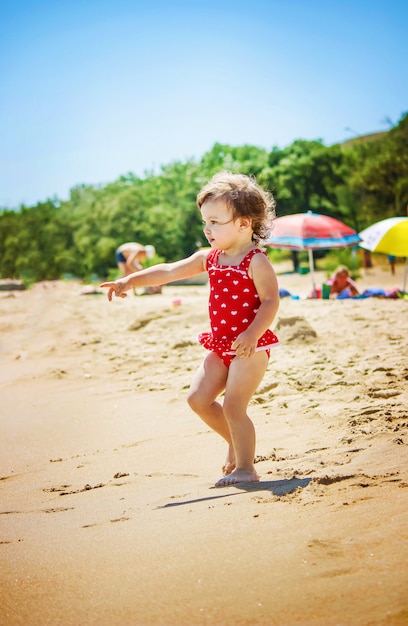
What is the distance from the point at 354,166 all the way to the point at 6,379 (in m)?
23.6

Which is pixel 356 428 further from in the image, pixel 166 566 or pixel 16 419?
pixel 16 419

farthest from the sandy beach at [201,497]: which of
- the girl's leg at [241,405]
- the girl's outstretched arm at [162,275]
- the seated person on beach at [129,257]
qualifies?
the seated person on beach at [129,257]

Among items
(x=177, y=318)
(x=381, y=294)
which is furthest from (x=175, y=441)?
(x=381, y=294)

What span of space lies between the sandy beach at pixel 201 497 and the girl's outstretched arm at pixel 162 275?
918mm

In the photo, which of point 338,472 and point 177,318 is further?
point 177,318

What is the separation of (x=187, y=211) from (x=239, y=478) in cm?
2457

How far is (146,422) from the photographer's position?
461cm

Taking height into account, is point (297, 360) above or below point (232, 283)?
below

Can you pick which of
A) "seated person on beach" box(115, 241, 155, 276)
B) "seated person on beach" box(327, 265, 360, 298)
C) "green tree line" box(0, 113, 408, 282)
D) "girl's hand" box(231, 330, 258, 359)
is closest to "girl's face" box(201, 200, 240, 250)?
"girl's hand" box(231, 330, 258, 359)

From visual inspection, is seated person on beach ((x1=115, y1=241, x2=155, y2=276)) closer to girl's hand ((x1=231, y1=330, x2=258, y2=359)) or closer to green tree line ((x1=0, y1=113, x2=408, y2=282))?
green tree line ((x1=0, y1=113, x2=408, y2=282))

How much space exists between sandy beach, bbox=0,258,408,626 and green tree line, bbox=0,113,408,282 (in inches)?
753

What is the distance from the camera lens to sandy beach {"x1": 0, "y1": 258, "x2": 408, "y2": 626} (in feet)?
6.21

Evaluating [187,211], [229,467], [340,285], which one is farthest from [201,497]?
[187,211]

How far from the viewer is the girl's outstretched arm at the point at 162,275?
138 inches
